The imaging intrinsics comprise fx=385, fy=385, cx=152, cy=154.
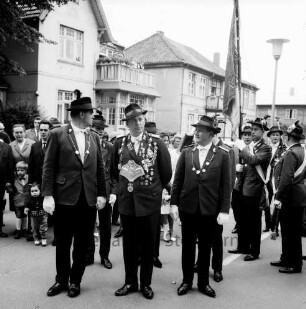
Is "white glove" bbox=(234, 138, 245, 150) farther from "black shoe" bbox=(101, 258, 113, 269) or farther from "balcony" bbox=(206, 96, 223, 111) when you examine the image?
"balcony" bbox=(206, 96, 223, 111)

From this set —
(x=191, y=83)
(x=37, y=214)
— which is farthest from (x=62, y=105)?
(x=191, y=83)

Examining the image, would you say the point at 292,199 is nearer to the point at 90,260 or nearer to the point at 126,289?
the point at 126,289

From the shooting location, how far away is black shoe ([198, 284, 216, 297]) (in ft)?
15.0

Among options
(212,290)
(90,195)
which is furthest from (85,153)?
(212,290)

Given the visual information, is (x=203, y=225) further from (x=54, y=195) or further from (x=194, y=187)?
(x=54, y=195)

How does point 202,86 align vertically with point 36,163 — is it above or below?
above

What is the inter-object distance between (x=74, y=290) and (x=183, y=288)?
4.24 ft

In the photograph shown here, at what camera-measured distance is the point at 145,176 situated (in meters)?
4.55

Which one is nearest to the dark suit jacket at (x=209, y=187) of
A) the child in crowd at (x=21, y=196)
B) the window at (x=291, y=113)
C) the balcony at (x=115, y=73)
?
the child in crowd at (x=21, y=196)

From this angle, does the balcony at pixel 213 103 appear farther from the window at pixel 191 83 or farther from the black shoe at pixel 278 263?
the black shoe at pixel 278 263

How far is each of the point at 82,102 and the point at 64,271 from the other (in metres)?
2.00

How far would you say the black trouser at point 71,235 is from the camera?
14.6 ft

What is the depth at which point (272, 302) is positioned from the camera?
4500mm

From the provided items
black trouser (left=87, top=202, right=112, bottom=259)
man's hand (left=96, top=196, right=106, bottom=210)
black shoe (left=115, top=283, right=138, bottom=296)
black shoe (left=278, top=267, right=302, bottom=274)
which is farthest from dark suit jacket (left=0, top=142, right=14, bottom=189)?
black shoe (left=278, top=267, right=302, bottom=274)
